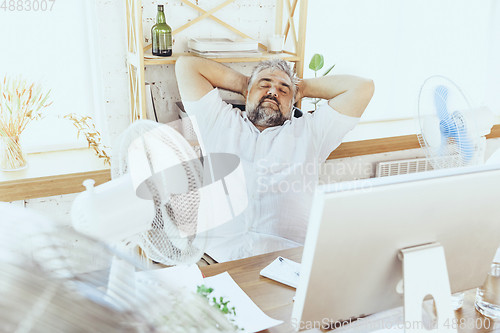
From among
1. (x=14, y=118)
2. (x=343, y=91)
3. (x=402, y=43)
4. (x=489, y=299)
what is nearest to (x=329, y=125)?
(x=343, y=91)

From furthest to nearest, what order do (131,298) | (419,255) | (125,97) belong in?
(125,97) < (419,255) < (131,298)

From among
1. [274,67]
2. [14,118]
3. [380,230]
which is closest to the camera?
[380,230]

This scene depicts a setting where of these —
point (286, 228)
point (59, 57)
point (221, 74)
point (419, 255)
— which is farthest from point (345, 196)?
point (59, 57)

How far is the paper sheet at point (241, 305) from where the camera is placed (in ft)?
3.37

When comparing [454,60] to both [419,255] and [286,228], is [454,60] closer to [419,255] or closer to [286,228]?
[286,228]

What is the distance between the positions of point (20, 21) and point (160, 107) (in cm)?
77

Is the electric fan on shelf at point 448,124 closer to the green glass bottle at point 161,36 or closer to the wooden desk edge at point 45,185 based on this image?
the green glass bottle at point 161,36

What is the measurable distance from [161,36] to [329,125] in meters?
0.90

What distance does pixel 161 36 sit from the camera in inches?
78.2

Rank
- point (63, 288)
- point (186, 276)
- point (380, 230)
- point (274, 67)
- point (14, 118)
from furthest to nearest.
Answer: point (274, 67) < point (14, 118) < point (186, 276) < point (380, 230) < point (63, 288)

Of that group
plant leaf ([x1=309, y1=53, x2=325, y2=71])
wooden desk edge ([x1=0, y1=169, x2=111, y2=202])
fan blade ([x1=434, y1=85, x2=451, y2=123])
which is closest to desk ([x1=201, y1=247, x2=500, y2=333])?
fan blade ([x1=434, y1=85, x2=451, y2=123])

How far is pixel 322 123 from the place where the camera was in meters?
2.05

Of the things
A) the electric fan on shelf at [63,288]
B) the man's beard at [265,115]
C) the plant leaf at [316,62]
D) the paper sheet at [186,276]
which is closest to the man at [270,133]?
the man's beard at [265,115]

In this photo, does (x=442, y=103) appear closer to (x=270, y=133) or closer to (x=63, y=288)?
(x=270, y=133)
